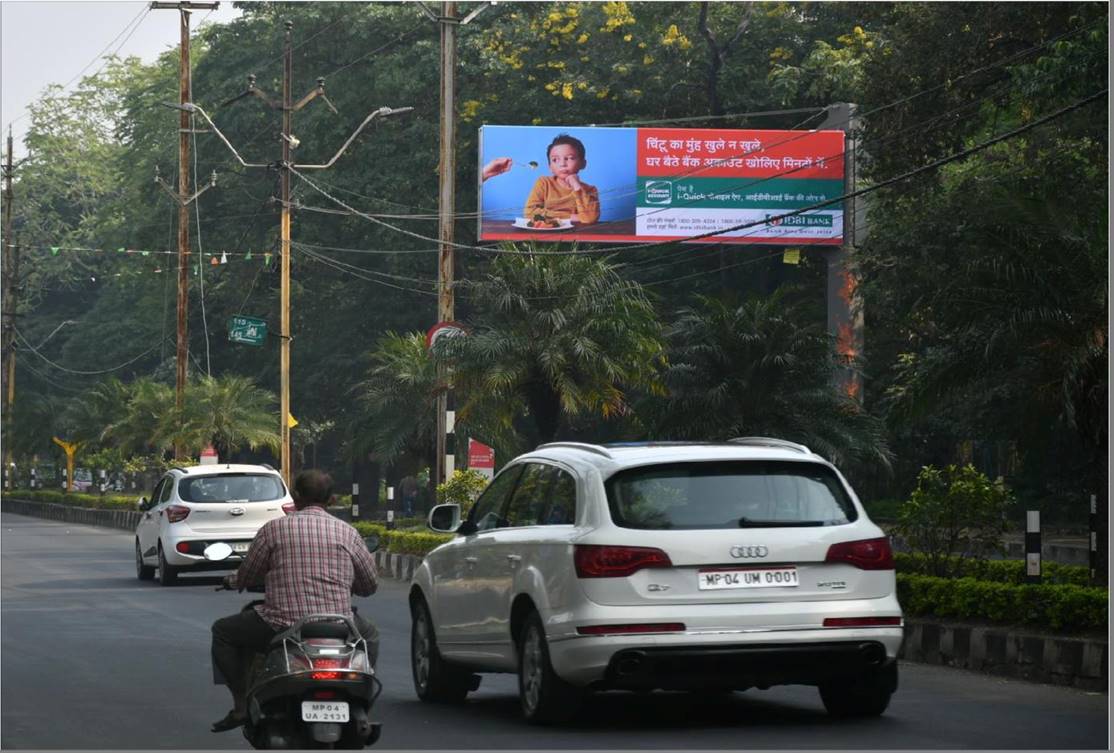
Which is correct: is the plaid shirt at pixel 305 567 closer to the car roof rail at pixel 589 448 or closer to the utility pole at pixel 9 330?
the car roof rail at pixel 589 448

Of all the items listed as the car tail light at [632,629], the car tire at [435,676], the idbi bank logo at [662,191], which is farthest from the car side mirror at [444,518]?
the idbi bank logo at [662,191]

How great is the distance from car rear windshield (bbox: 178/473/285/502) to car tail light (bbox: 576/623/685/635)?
16987 mm

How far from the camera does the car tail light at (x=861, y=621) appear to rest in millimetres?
11148

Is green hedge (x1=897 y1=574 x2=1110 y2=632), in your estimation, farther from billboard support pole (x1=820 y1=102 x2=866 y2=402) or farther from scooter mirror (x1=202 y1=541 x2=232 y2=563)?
billboard support pole (x1=820 y1=102 x2=866 y2=402)

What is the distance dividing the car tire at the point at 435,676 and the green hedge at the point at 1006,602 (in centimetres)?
449

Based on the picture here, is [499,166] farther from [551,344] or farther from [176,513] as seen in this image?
[176,513]

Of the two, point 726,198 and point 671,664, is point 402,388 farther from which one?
point 671,664

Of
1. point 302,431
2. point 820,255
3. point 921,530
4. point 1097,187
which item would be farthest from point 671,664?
point 302,431

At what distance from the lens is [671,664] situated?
10945 mm

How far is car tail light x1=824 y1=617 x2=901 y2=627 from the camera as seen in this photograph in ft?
36.6

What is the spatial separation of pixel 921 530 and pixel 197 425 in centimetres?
4008

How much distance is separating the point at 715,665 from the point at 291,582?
2674 mm

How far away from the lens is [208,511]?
27375mm

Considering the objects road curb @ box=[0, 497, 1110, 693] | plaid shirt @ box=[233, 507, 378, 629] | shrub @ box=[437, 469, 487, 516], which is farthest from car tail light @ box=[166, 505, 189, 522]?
plaid shirt @ box=[233, 507, 378, 629]
